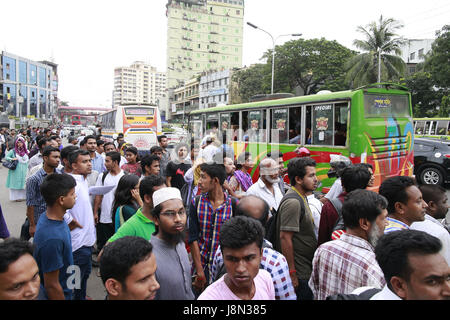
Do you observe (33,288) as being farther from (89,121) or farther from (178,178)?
(89,121)

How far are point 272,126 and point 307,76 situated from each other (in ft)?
81.5

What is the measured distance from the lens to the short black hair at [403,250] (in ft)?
5.12

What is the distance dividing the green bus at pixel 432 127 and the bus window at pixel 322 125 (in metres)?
12.8

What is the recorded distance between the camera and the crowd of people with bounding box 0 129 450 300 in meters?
1.67

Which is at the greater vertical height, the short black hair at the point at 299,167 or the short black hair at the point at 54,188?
the short black hair at the point at 299,167

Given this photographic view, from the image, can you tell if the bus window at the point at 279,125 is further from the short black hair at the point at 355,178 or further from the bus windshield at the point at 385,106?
the short black hair at the point at 355,178

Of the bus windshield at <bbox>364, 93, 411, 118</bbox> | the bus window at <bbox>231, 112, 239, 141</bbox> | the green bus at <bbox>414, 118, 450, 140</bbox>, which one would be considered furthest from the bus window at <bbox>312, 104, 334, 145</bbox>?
the green bus at <bbox>414, 118, 450, 140</bbox>

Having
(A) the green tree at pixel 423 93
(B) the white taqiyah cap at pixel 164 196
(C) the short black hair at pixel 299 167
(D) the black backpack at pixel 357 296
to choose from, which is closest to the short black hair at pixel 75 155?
(B) the white taqiyah cap at pixel 164 196

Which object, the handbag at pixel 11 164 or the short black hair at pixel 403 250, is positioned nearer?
the short black hair at pixel 403 250

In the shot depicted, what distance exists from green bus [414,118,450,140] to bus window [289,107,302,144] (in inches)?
496

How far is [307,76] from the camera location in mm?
32906

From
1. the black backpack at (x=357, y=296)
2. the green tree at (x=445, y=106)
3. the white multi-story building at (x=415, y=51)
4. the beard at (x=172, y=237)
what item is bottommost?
the black backpack at (x=357, y=296)

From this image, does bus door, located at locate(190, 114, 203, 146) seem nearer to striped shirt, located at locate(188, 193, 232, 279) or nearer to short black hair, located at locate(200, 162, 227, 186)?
short black hair, located at locate(200, 162, 227, 186)

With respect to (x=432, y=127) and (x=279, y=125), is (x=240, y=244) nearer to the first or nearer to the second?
(x=279, y=125)
